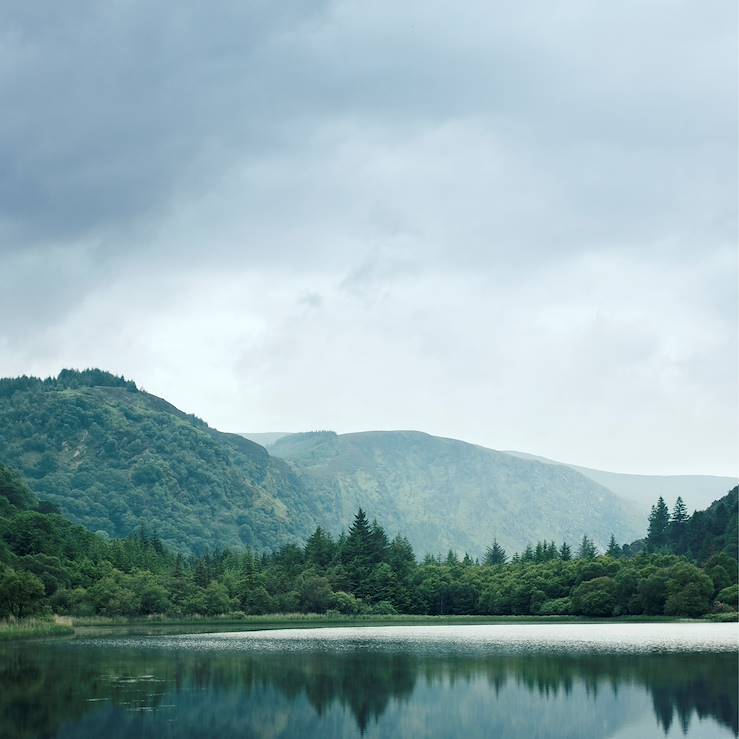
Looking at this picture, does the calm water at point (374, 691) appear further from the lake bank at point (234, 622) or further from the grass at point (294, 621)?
the grass at point (294, 621)

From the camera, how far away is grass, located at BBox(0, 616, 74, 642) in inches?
3976

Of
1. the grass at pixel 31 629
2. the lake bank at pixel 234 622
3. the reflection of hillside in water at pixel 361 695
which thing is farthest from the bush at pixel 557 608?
the reflection of hillside in water at pixel 361 695

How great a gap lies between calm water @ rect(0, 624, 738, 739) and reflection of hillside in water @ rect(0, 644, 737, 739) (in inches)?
3.6

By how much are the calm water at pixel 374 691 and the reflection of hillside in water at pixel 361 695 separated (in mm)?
92

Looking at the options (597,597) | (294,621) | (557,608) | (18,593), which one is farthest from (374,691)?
(557,608)

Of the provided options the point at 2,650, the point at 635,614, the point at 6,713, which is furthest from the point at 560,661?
the point at 635,614

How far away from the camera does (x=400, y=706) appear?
156ft

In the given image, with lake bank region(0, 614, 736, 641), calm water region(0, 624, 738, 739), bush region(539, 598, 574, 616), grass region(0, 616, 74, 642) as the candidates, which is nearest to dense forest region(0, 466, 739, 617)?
bush region(539, 598, 574, 616)

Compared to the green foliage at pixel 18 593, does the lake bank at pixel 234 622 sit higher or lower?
lower

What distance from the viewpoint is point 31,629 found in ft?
344

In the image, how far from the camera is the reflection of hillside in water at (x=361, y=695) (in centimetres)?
4206

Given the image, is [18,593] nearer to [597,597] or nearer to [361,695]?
[361,695]

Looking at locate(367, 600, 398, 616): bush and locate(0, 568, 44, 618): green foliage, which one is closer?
locate(0, 568, 44, 618): green foliage

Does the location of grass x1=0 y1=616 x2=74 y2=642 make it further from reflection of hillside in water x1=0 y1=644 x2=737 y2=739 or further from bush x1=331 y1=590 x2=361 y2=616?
bush x1=331 y1=590 x2=361 y2=616
